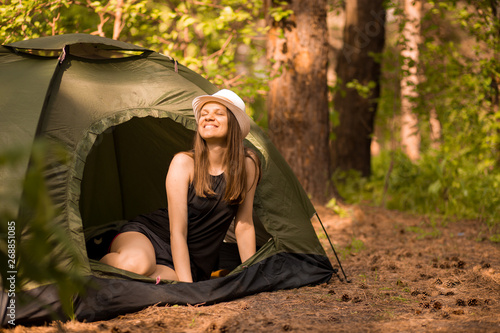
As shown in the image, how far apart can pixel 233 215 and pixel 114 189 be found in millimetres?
1711

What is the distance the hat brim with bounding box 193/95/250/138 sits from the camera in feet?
10.6

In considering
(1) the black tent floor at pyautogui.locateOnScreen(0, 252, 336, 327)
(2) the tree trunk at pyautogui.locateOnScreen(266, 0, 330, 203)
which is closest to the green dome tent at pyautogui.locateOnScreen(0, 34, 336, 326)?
(1) the black tent floor at pyautogui.locateOnScreen(0, 252, 336, 327)

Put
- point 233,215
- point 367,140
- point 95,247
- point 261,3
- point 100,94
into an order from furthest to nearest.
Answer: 1. point 367,140
2. point 261,3
3. point 95,247
4. point 233,215
5. point 100,94

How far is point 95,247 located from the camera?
12.1 feet

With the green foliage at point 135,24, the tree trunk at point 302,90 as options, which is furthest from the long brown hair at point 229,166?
the tree trunk at point 302,90

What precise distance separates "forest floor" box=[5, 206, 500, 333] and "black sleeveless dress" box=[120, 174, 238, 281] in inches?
16.5

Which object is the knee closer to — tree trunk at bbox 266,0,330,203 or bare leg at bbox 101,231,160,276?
bare leg at bbox 101,231,160,276

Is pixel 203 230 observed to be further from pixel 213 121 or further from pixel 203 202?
pixel 213 121

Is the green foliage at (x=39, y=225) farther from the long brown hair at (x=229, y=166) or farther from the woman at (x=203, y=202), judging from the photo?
the long brown hair at (x=229, y=166)

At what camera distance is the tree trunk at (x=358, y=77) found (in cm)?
789

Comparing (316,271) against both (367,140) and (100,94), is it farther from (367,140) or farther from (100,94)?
(367,140)

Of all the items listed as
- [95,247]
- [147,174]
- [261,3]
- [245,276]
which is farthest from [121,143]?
[261,3]

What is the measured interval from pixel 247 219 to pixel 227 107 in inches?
29.7

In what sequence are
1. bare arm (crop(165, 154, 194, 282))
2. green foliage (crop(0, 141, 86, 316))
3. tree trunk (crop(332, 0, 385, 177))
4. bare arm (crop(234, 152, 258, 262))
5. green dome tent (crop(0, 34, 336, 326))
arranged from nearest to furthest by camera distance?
green foliage (crop(0, 141, 86, 316))
green dome tent (crop(0, 34, 336, 326))
bare arm (crop(165, 154, 194, 282))
bare arm (crop(234, 152, 258, 262))
tree trunk (crop(332, 0, 385, 177))
